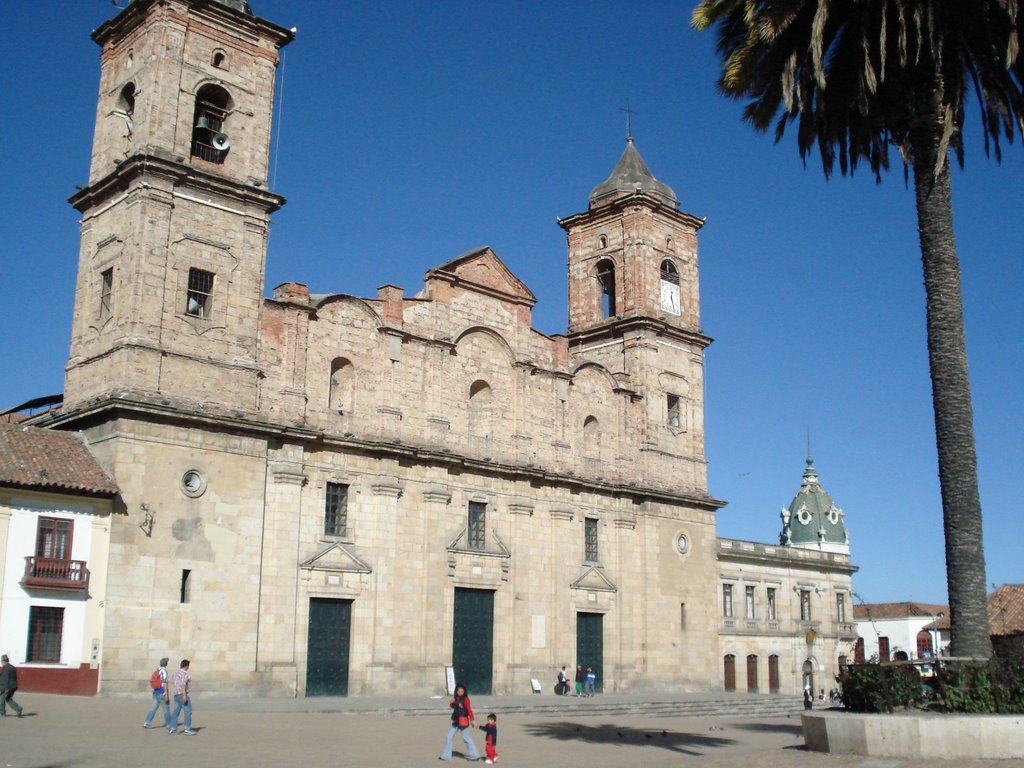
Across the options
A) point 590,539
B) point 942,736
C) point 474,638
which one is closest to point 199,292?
point 474,638

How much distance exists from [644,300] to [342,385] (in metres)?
14.5

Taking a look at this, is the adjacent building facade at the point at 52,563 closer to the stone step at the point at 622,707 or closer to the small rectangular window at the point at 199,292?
the small rectangular window at the point at 199,292

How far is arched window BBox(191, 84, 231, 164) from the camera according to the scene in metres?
32.3

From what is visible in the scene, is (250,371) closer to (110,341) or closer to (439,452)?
(110,341)

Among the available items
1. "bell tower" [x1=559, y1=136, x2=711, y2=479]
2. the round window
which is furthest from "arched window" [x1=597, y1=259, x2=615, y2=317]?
the round window

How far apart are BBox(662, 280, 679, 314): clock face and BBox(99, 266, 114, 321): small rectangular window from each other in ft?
72.6

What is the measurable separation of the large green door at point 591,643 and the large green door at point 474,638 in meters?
4.11

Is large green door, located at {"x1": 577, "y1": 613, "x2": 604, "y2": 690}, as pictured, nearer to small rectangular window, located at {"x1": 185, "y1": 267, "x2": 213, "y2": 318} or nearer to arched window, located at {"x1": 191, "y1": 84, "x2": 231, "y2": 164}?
small rectangular window, located at {"x1": 185, "y1": 267, "x2": 213, "y2": 318}

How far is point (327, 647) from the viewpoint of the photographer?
32.1 meters

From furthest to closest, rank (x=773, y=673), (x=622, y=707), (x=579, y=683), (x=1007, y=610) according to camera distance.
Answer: (x=773, y=673) → (x=1007, y=610) → (x=579, y=683) → (x=622, y=707)

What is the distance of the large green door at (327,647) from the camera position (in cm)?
3172

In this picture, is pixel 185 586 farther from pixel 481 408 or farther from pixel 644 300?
pixel 644 300

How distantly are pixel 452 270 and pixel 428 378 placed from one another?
413 cm

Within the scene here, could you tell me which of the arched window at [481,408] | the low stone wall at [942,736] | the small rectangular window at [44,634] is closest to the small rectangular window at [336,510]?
the arched window at [481,408]
